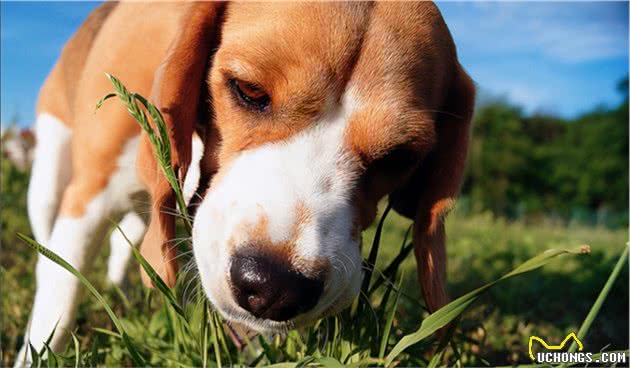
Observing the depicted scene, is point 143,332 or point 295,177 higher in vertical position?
point 295,177

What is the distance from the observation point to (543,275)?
5.61 m

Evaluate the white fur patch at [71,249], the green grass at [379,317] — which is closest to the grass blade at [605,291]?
the green grass at [379,317]

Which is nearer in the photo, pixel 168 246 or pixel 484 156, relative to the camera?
pixel 168 246

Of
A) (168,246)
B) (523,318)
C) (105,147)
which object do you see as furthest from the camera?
(523,318)

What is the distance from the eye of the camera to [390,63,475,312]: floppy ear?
274cm

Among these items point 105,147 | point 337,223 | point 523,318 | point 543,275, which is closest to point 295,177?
point 337,223

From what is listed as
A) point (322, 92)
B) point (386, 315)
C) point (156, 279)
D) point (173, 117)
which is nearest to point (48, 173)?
point (173, 117)

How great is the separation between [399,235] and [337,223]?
A: 16.6 feet

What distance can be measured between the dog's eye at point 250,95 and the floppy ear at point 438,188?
0.75 meters

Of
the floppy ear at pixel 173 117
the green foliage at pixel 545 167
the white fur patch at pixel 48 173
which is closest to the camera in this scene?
the floppy ear at pixel 173 117

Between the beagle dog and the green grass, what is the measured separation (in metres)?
0.21

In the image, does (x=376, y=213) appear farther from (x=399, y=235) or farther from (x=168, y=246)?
(x=399, y=235)

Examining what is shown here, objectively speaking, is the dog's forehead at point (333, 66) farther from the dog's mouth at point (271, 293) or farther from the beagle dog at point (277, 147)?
the dog's mouth at point (271, 293)

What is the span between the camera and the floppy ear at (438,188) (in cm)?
274
